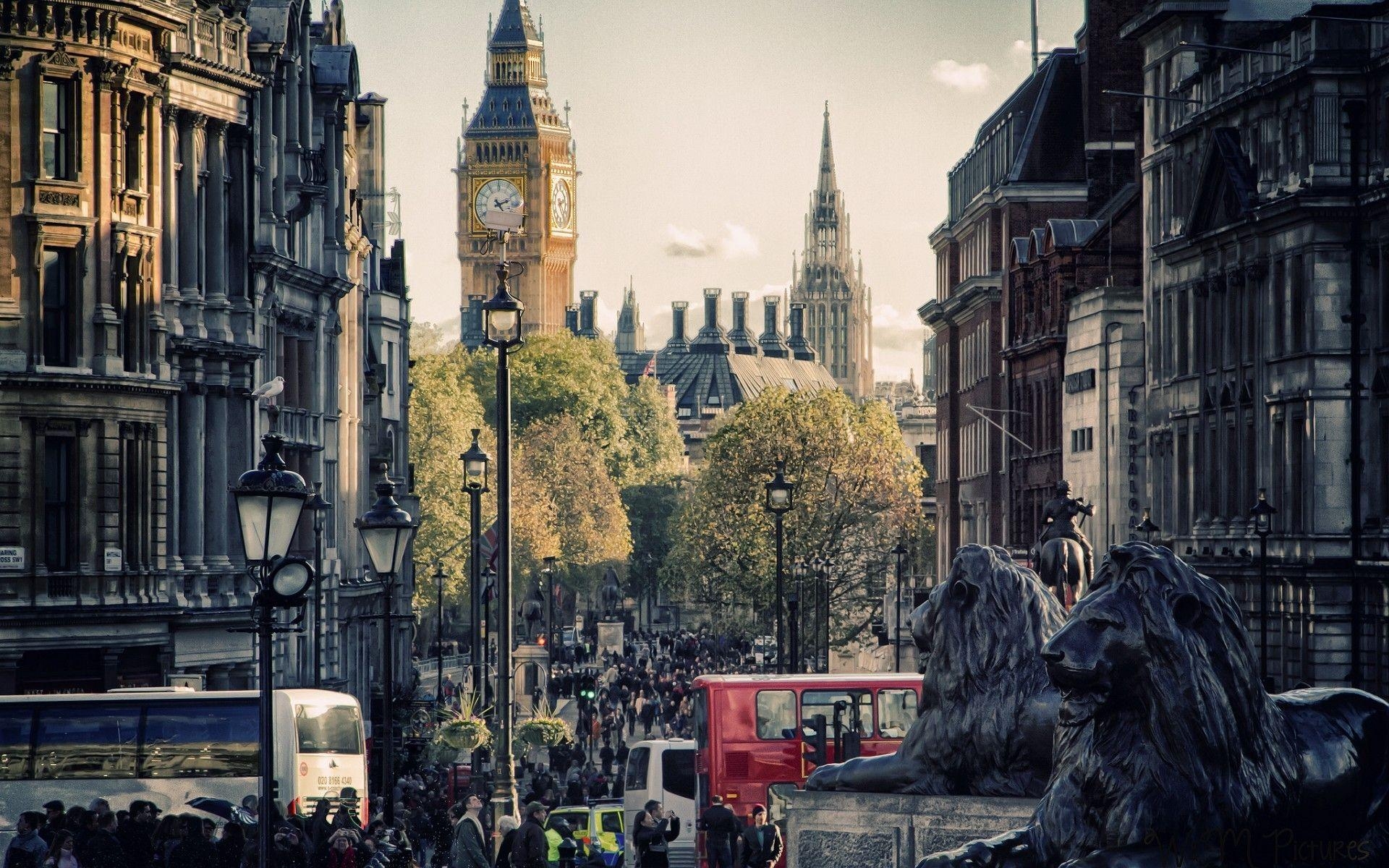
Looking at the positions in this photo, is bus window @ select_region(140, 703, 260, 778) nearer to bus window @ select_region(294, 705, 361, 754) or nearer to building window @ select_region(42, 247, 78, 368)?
bus window @ select_region(294, 705, 361, 754)

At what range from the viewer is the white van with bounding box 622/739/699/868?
45000 millimetres

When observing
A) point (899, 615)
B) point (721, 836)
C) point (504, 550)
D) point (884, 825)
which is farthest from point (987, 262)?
point (884, 825)

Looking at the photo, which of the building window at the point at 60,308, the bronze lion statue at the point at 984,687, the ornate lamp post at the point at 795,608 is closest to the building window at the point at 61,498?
the building window at the point at 60,308

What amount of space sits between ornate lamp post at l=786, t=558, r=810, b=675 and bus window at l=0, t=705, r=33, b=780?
17852mm

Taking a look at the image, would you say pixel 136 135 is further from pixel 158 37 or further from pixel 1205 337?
pixel 1205 337

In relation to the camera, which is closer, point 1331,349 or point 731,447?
point 1331,349

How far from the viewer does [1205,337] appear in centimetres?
5741

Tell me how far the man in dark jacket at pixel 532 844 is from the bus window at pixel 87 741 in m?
8.26

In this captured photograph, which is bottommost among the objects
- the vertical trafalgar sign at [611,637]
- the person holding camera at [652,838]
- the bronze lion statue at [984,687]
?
the vertical trafalgar sign at [611,637]

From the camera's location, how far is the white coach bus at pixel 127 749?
106 feet

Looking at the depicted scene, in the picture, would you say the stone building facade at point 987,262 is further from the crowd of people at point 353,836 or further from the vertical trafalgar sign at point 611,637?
the crowd of people at point 353,836

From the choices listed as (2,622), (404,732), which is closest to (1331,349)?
(404,732)

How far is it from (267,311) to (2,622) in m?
13.5

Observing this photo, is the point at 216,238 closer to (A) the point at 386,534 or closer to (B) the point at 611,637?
(A) the point at 386,534
